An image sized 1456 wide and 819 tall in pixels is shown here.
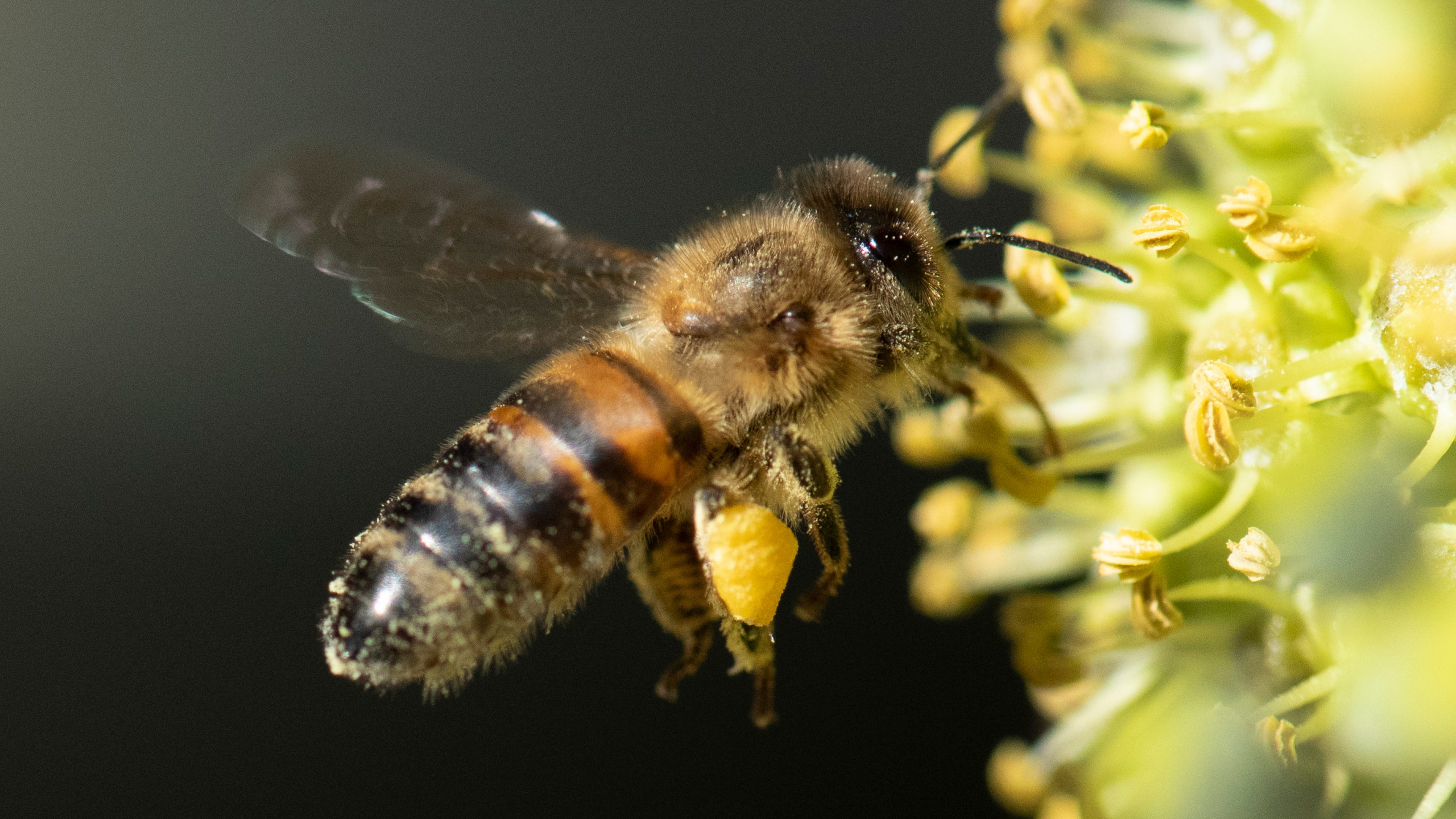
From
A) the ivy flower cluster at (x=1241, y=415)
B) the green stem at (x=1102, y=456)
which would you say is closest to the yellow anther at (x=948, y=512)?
the ivy flower cluster at (x=1241, y=415)

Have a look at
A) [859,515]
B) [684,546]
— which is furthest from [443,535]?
[859,515]

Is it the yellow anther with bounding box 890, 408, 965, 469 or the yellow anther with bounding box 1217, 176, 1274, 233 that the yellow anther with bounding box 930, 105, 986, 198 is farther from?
the yellow anther with bounding box 1217, 176, 1274, 233

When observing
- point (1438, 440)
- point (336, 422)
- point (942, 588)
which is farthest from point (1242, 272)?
point (336, 422)

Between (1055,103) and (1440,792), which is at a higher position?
(1055,103)

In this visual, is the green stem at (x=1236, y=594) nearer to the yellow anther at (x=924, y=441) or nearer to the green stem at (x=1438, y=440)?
the green stem at (x=1438, y=440)

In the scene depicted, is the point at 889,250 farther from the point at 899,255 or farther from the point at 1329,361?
the point at 1329,361
